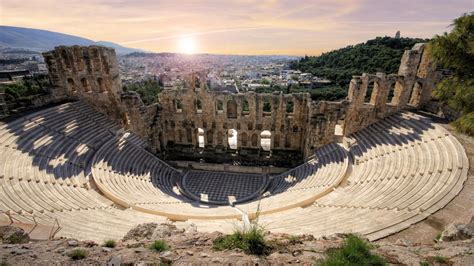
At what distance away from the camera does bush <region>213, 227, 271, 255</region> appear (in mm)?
6293

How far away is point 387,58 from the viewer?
141 feet

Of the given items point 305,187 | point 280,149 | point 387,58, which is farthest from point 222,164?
point 387,58

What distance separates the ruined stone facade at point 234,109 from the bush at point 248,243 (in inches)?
615

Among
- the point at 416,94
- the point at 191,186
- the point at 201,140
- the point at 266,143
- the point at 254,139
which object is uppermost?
the point at 416,94

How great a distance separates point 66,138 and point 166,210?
1012cm

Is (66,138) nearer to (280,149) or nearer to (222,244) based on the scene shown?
(222,244)

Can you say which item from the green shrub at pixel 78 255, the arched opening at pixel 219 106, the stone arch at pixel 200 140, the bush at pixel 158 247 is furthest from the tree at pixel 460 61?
the stone arch at pixel 200 140

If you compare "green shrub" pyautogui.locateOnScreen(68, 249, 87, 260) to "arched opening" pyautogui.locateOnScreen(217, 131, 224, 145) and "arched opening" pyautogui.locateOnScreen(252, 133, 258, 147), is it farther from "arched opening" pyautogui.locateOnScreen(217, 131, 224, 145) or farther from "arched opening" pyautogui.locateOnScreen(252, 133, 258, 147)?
"arched opening" pyautogui.locateOnScreen(252, 133, 258, 147)

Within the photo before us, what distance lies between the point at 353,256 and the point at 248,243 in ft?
8.53

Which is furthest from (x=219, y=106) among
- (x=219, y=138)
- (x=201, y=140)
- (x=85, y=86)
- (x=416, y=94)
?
(x=416, y=94)

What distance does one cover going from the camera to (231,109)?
78.3 feet

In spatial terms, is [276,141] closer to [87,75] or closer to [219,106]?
[219,106]

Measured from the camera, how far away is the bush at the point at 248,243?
20.6ft

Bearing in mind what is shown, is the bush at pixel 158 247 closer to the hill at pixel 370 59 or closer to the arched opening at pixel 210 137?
the arched opening at pixel 210 137
